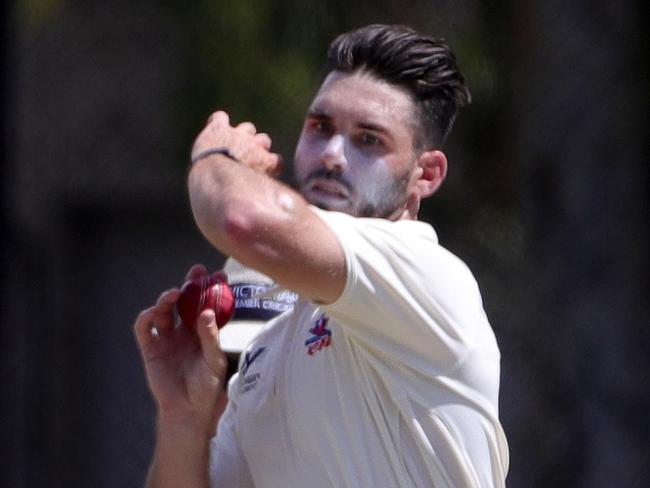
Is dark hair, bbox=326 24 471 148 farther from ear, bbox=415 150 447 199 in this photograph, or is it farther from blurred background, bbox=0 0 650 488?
blurred background, bbox=0 0 650 488

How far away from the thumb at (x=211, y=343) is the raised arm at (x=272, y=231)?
8.2 inches

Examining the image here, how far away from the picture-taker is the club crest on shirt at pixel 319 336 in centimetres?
328

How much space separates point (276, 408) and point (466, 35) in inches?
149

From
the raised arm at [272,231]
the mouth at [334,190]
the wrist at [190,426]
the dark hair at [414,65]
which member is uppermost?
the dark hair at [414,65]

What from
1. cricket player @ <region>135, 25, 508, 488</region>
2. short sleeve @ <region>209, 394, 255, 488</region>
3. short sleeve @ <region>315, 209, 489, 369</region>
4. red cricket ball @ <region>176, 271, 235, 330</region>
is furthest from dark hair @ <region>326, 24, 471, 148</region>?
short sleeve @ <region>209, 394, 255, 488</region>

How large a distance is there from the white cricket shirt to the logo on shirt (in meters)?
0.10

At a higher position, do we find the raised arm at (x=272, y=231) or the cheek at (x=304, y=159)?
the cheek at (x=304, y=159)

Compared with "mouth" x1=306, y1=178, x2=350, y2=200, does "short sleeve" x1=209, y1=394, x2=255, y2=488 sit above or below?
below

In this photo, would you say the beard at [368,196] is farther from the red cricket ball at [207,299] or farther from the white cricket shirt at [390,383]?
the red cricket ball at [207,299]

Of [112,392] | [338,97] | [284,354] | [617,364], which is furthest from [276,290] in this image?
[112,392]

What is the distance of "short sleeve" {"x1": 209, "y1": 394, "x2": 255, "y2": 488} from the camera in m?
3.43

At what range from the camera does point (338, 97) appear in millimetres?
3441

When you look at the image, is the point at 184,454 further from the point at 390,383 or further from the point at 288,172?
the point at 288,172

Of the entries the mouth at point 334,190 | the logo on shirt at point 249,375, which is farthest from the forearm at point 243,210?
the logo on shirt at point 249,375
